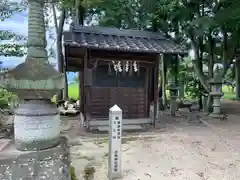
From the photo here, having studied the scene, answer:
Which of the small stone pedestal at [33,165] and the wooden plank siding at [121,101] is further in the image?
the wooden plank siding at [121,101]

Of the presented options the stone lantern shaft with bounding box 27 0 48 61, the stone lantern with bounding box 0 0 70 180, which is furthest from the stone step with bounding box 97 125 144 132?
the stone lantern shaft with bounding box 27 0 48 61

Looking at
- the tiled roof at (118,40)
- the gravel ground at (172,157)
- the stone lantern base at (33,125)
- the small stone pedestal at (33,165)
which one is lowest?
the gravel ground at (172,157)

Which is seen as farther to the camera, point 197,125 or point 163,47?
point 197,125

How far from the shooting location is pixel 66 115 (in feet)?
31.4

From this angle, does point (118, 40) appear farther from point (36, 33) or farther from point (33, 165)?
point (33, 165)

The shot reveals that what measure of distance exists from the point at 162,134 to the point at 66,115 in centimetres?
487

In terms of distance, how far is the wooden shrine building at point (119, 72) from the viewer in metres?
6.48

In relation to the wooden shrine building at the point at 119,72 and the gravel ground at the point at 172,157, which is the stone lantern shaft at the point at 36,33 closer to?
the gravel ground at the point at 172,157

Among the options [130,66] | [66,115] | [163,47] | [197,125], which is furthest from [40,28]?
[66,115]

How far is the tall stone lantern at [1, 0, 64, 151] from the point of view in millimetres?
2910

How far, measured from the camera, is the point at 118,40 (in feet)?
22.1

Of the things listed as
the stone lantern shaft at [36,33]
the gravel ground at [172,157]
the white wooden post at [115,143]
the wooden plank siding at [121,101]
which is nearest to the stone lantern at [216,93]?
the gravel ground at [172,157]

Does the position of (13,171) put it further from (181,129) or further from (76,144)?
(181,129)

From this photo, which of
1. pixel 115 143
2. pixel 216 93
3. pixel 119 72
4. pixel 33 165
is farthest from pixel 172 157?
pixel 216 93
